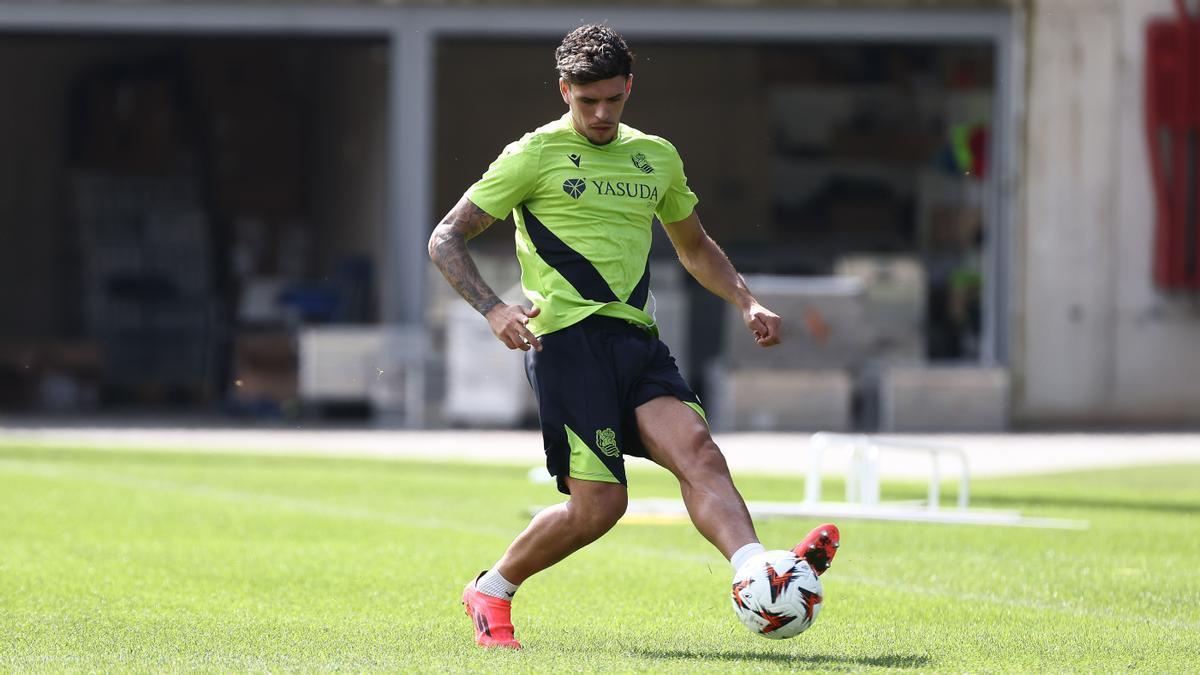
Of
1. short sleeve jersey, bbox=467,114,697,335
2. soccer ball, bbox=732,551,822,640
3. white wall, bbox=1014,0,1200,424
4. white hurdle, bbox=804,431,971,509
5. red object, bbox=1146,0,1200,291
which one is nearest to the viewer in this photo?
soccer ball, bbox=732,551,822,640

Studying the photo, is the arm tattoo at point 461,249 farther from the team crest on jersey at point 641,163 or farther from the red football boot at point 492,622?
the red football boot at point 492,622

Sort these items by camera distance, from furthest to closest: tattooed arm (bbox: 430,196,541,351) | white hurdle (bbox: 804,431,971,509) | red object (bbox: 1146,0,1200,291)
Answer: red object (bbox: 1146,0,1200,291) < white hurdle (bbox: 804,431,971,509) < tattooed arm (bbox: 430,196,541,351)

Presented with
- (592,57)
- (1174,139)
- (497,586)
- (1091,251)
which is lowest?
(497,586)

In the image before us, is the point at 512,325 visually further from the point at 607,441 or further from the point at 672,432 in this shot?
the point at 672,432

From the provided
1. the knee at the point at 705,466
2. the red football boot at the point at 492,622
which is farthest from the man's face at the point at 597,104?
the red football boot at the point at 492,622

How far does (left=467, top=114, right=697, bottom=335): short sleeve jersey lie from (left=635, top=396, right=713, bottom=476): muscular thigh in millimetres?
300

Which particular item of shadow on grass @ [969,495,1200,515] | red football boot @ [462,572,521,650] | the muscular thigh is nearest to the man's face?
the muscular thigh

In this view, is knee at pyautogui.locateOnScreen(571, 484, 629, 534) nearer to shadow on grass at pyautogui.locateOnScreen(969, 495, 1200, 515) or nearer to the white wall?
shadow on grass at pyautogui.locateOnScreen(969, 495, 1200, 515)

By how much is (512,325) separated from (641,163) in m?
0.76

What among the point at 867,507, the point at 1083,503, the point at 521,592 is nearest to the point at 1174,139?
the point at 1083,503

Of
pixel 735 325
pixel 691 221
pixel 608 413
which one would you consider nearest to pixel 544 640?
pixel 608 413

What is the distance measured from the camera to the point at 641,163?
6.60 m

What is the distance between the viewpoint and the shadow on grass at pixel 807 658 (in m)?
6.24

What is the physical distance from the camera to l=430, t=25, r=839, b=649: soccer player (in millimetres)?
6355
